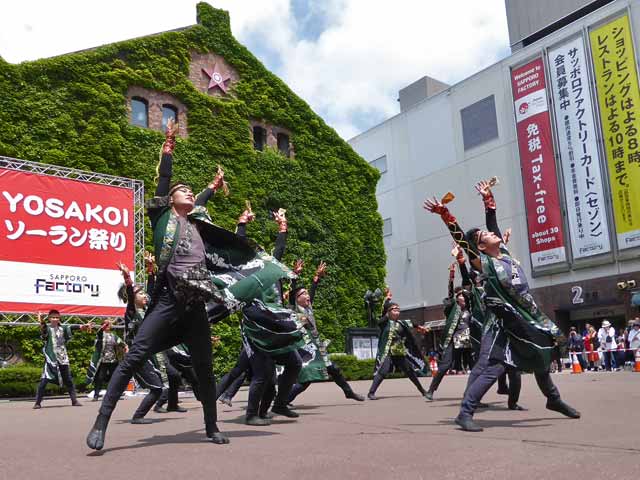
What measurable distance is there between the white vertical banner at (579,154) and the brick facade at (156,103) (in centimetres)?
1681

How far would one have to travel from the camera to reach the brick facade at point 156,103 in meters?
22.2

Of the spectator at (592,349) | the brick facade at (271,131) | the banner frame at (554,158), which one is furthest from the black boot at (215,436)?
the banner frame at (554,158)

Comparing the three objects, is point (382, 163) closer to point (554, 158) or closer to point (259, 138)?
point (554, 158)

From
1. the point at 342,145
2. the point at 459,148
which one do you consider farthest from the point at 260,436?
the point at 459,148

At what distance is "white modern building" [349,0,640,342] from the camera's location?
27547 millimetres

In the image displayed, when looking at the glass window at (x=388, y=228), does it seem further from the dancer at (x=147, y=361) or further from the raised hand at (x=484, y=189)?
the raised hand at (x=484, y=189)

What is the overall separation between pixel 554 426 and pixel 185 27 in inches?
873

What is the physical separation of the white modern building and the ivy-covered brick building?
8011 millimetres

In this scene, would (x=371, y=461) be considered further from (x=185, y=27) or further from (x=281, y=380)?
(x=185, y=27)

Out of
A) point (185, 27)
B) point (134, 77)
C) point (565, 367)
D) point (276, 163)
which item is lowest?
point (565, 367)

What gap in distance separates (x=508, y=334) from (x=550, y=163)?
2620 cm

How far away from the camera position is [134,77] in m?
22.0

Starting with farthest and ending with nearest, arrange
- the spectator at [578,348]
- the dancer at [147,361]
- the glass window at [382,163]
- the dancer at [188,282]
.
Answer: the glass window at [382,163]
the spectator at [578,348]
the dancer at [147,361]
the dancer at [188,282]

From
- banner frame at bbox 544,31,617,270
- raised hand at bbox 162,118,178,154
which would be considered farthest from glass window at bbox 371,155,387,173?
raised hand at bbox 162,118,178,154
